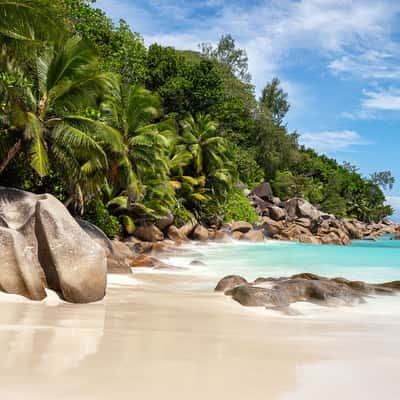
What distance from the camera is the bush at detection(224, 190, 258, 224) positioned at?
37500 mm

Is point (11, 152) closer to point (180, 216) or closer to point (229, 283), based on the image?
point (229, 283)

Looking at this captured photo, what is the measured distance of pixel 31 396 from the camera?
9.80ft

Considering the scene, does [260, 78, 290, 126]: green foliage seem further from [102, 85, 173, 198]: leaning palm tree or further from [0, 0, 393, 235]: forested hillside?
[102, 85, 173, 198]: leaning palm tree

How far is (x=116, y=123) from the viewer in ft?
64.3

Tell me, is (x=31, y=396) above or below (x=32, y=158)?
below

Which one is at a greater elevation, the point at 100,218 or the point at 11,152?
the point at 11,152

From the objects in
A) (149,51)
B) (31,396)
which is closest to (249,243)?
(149,51)

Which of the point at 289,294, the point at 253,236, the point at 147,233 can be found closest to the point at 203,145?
the point at 253,236

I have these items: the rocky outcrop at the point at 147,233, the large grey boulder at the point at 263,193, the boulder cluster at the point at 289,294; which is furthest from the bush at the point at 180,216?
the large grey boulder at the point at 263,193

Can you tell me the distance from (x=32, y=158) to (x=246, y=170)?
33.2 metres

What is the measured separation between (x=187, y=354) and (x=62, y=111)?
11031 mm

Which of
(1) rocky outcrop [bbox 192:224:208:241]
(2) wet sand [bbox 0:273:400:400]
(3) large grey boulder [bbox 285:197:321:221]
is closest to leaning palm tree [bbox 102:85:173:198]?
(1) rocky outcrop [bbox 192:224:208:241]

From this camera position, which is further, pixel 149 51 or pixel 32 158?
pixel 149 51

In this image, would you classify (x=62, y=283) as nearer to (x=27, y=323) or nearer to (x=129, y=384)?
(x=27, y=323)
